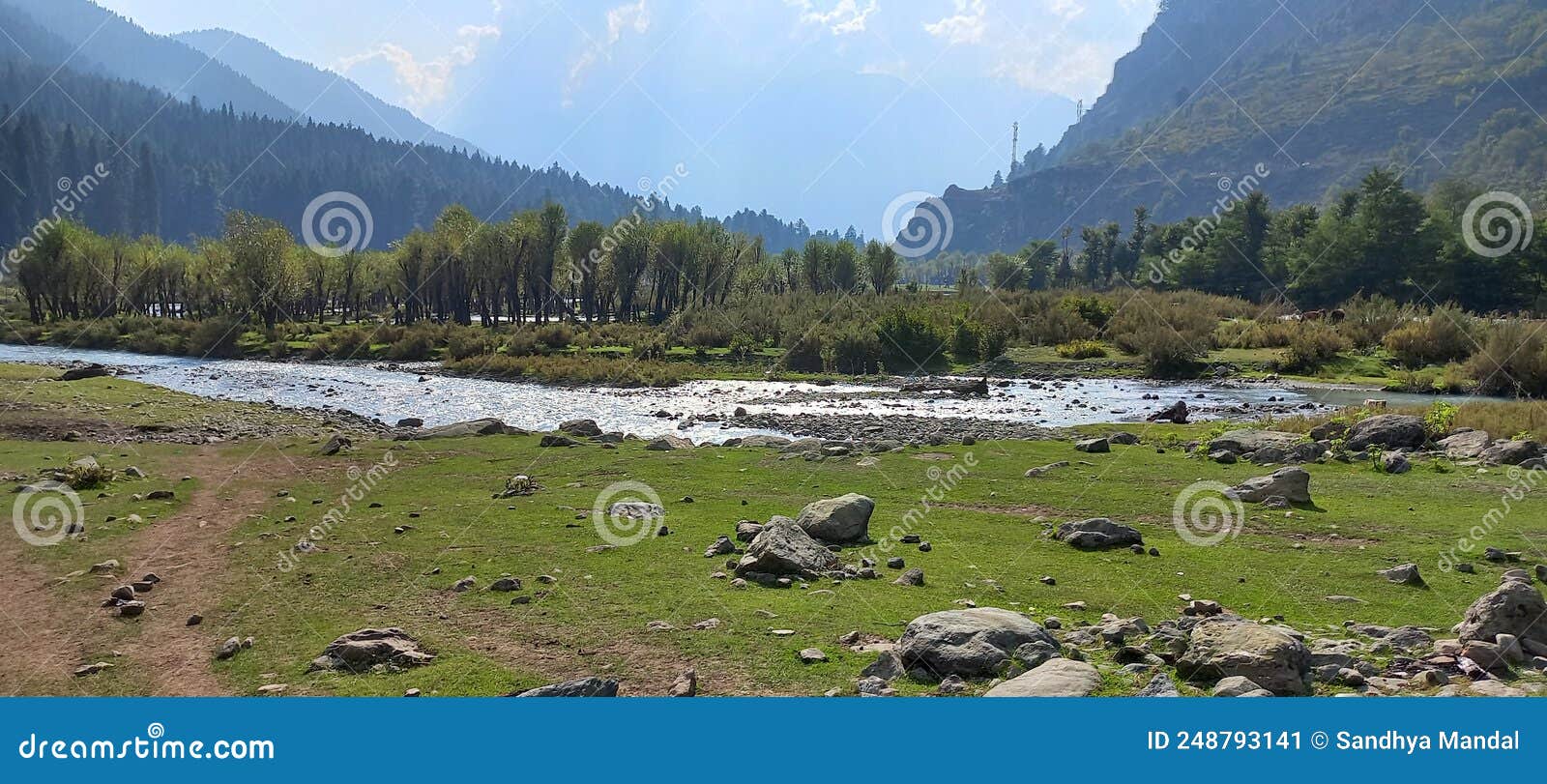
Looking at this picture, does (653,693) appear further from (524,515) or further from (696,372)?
(696,372)

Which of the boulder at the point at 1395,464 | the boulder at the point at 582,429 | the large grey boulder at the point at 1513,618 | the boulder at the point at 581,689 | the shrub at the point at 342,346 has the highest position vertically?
the shrub at the point at 342,346

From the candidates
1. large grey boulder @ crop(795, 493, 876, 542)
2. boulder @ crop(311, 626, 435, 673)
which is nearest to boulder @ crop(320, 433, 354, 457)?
large grey boulder @ crop(795, 493, 876, 542)

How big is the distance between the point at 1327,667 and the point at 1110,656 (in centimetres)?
180

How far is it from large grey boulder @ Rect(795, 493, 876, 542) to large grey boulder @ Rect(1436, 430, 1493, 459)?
54.6 feet

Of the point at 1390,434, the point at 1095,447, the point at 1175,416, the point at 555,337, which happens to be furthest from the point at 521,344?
the point at 1390,434

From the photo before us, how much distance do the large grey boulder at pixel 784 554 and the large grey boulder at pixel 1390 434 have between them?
18.4m

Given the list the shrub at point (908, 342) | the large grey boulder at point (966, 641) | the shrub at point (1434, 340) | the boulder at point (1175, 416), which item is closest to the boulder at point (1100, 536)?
the large grey boulder at point (966, 641)

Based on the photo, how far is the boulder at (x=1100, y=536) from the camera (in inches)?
541

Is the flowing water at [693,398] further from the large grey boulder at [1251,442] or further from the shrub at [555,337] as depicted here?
the shrub at [555,337]

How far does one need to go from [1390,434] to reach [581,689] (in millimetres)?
24031

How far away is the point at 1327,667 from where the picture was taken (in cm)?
805

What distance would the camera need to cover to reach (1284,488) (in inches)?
654

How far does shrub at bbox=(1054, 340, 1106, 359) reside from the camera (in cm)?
6463

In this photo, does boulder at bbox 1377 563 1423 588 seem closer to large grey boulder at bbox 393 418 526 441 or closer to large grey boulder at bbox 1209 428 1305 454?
large grey boulder at bbox 1209 428 1305 454
